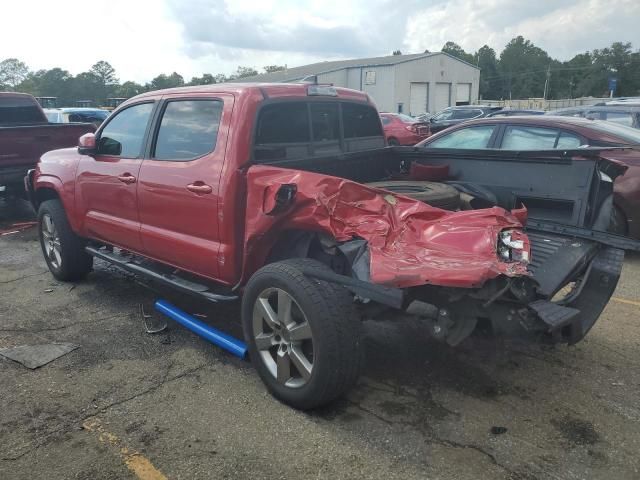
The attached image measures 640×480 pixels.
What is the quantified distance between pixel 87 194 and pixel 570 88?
100m

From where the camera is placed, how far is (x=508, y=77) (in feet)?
324

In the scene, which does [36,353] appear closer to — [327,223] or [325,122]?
[327,223]

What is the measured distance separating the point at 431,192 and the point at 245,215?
49.5 inches

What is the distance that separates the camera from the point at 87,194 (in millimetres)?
4984

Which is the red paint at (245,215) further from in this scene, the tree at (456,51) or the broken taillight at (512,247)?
Answer: the tree at (456,51)

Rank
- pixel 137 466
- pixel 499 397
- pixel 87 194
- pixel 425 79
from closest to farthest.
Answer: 1. pixel 137 466
2. pixel 499 397
3. pixel 87 194
4. pixel 425 79

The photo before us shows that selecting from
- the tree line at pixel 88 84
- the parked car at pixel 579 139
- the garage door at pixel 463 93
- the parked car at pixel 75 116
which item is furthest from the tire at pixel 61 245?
the tree line at pixel 88 84

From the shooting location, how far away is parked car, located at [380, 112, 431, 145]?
15922 millimetres

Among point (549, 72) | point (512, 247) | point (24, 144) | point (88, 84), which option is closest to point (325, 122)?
point (512, 247)

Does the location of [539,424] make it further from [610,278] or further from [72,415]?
[72,415]

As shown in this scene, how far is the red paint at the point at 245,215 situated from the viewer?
2.73m

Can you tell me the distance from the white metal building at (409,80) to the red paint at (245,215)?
129 feet

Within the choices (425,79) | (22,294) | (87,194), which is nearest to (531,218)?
(87,194)

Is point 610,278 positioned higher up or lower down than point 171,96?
lower down
